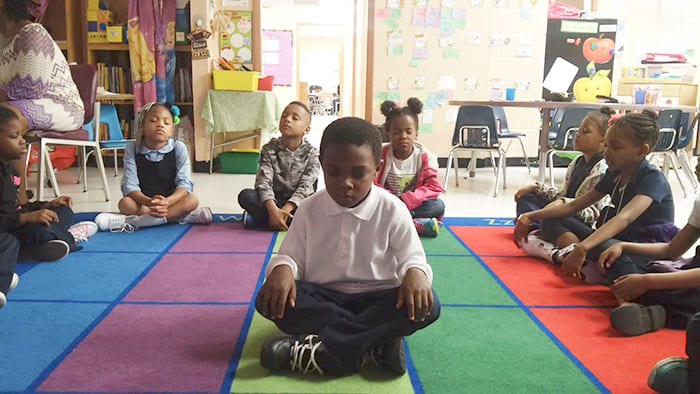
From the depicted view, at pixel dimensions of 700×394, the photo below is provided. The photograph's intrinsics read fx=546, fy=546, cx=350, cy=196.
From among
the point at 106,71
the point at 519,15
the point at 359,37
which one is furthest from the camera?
the point at 359,37

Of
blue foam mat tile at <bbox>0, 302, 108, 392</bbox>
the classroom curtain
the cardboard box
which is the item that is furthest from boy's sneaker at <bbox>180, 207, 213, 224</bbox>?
the cardboard box

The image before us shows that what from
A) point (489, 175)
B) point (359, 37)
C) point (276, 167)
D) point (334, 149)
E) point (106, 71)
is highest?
point (359, 37)

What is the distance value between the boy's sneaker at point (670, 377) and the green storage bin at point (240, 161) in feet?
13.0

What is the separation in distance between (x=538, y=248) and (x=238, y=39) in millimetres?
3548

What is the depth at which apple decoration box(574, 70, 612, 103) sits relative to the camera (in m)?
5.72

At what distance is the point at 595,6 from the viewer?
6059mm

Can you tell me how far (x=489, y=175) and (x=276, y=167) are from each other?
2.76 m

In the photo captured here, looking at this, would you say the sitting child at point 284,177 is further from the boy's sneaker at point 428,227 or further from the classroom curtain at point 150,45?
the classroom curtain at point 150,45

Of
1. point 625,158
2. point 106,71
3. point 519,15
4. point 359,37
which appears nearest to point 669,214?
point 625,158

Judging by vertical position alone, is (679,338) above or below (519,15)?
below

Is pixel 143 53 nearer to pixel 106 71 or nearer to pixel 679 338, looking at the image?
pixel 106 71

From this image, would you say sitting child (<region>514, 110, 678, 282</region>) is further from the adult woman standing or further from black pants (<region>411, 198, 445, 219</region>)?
the adult woman standing

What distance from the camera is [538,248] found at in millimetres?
2256

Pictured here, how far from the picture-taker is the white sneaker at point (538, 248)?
219 centimetres
